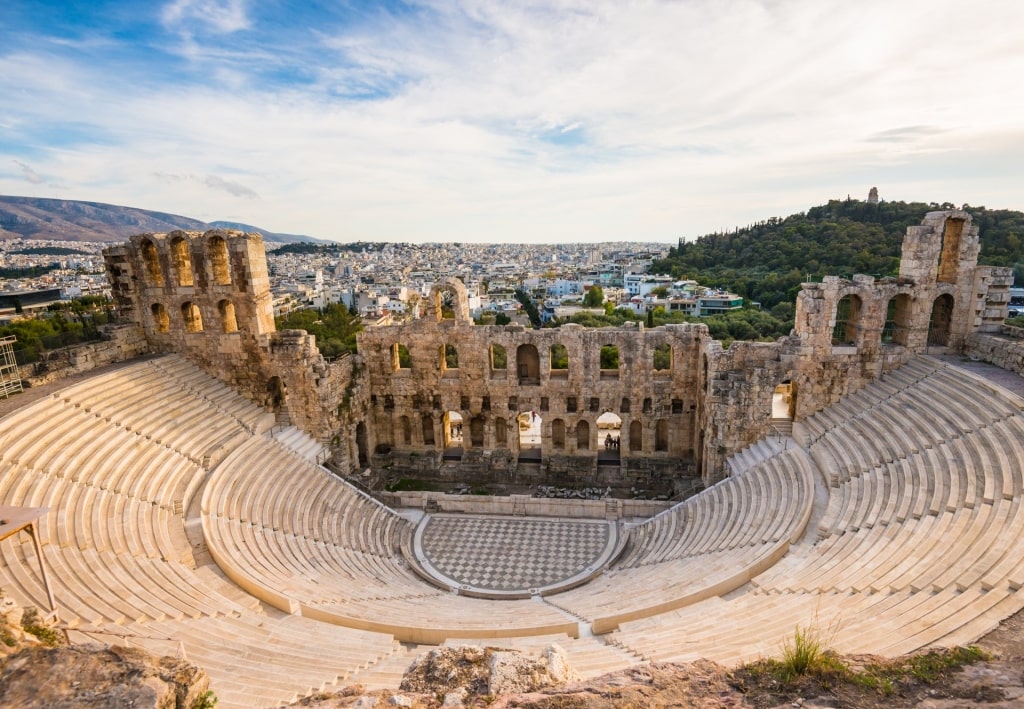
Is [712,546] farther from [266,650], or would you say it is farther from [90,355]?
[90,355]

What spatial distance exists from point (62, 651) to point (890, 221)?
81.3 m

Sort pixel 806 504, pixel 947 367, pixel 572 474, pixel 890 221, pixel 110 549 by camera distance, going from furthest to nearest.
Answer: pixel 890 221 < pixel 572 474 < pixel 947 367 < pixel 806 504 < pixel 110 549

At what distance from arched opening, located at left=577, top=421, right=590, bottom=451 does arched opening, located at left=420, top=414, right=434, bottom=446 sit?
7.40m

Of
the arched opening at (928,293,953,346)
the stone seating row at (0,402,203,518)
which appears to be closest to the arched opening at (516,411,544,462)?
the stone seating row at (0,402,203,518)

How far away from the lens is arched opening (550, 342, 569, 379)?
2672cm

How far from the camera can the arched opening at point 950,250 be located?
21828 mm

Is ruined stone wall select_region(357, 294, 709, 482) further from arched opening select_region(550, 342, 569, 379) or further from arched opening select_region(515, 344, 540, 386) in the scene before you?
arched opening select_region(550, 342, 569, 379)

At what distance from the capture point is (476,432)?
92.5 feet

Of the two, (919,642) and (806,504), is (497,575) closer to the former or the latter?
(806,504)

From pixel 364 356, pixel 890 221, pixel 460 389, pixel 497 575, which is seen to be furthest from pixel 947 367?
pixel 890 221

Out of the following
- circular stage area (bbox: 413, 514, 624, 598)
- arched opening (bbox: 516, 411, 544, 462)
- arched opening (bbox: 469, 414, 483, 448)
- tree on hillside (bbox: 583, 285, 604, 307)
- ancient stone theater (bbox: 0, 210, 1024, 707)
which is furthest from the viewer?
tree on hillside (bbox: 583, 285, 604, 307)

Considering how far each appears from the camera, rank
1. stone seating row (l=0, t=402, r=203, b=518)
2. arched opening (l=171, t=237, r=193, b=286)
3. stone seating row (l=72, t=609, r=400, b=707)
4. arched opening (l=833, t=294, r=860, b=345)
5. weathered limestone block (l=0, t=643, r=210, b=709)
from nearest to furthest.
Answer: weathered limestone block (l=0, t=643, r=210, b=709) → stone seating row (l=72, t=609, r=400, b=707) → stone seating row (l=0, t=402, r=203, b=518) → arched opening (l=833, t=294, r=860, b=345) → arched opening (l=171, t=237, r=193, b=286)

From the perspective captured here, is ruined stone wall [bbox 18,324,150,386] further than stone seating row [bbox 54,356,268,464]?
Yes

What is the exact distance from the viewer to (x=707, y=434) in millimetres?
23125
